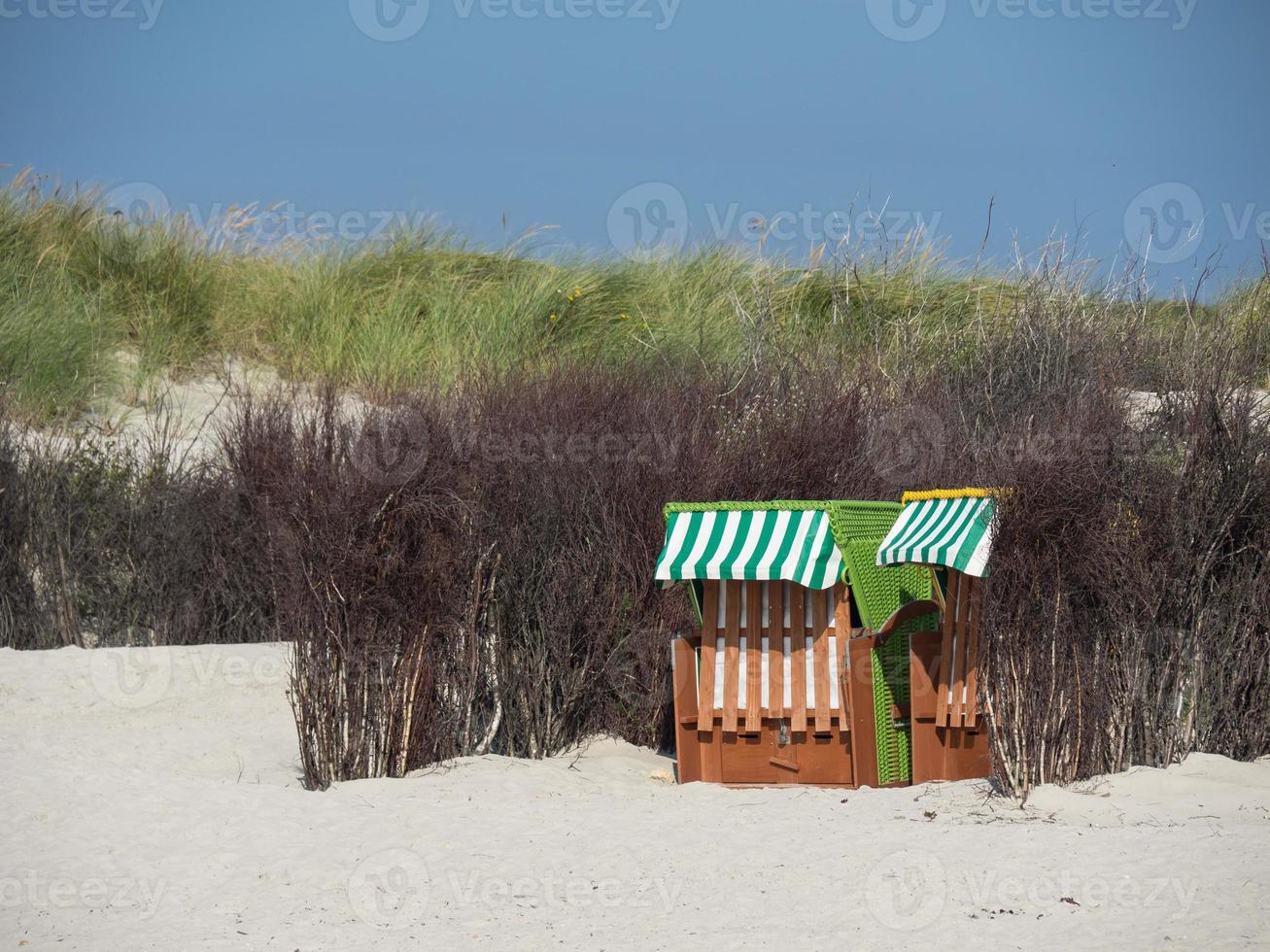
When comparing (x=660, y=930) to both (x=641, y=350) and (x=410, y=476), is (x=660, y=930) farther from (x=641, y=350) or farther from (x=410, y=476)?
(x=641, y=350)

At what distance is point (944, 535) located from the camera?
630 cm

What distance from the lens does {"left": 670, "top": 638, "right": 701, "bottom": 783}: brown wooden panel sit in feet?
22.5

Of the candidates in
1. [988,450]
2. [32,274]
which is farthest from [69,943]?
[32,274]

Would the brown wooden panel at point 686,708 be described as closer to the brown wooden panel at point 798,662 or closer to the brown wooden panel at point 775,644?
the brown wooden panel at point 775,644

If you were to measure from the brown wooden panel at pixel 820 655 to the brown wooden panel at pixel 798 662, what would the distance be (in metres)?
0.05

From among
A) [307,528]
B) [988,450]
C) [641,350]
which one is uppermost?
[641,350]

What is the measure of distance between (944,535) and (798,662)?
3.30 feet

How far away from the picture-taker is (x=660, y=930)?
15.1 ft

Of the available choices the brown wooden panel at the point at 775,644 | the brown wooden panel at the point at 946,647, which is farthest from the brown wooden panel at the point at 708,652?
the brown wooden panel at the point at 946,647

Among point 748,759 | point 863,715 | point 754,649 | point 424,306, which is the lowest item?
point 748,759

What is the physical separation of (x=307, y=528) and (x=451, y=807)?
155 cm

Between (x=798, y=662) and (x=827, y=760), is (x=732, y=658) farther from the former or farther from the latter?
(x=827, y=760)

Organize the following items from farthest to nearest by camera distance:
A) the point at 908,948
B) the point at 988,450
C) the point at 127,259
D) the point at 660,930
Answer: the point at 127,259, the point at 988,450, the point at 660,930, the point at 908,948

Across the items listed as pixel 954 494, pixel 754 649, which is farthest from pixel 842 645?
pixel 954 494
